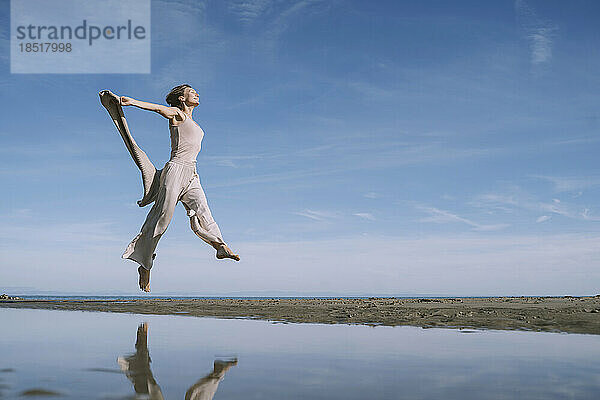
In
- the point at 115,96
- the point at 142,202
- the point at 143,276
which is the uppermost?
the point at 115,96

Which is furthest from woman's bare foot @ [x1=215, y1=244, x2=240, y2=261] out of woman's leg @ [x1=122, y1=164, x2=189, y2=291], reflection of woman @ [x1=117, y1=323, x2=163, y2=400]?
reflection of woman @ [x1=117, y1=323, x2=163, y2=400]

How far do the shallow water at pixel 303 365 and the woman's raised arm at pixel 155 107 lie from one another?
307 cm

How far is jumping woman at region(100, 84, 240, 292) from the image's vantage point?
23.9ft

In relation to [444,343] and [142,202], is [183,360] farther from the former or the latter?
[444,343]

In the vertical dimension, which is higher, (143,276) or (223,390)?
(143,276)

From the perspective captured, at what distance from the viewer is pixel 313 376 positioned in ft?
19.2

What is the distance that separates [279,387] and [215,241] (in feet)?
8.52

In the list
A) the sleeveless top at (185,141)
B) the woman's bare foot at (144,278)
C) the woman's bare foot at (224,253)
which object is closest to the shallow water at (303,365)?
the woman's bare foot at (144,278)

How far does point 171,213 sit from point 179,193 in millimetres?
286

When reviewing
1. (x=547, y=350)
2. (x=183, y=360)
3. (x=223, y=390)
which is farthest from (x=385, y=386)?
(x=547, y=350)

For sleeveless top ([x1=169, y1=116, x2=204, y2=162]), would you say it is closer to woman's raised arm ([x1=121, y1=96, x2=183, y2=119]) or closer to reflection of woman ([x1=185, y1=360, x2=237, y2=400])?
woman's raised arm ([x1=121, y1=96, x2=183, y2=119])

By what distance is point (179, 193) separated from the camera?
7367mm

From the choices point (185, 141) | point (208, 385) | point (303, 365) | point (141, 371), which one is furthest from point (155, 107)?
point (303, 365)

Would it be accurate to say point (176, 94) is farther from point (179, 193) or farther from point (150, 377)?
point (150, 377)
